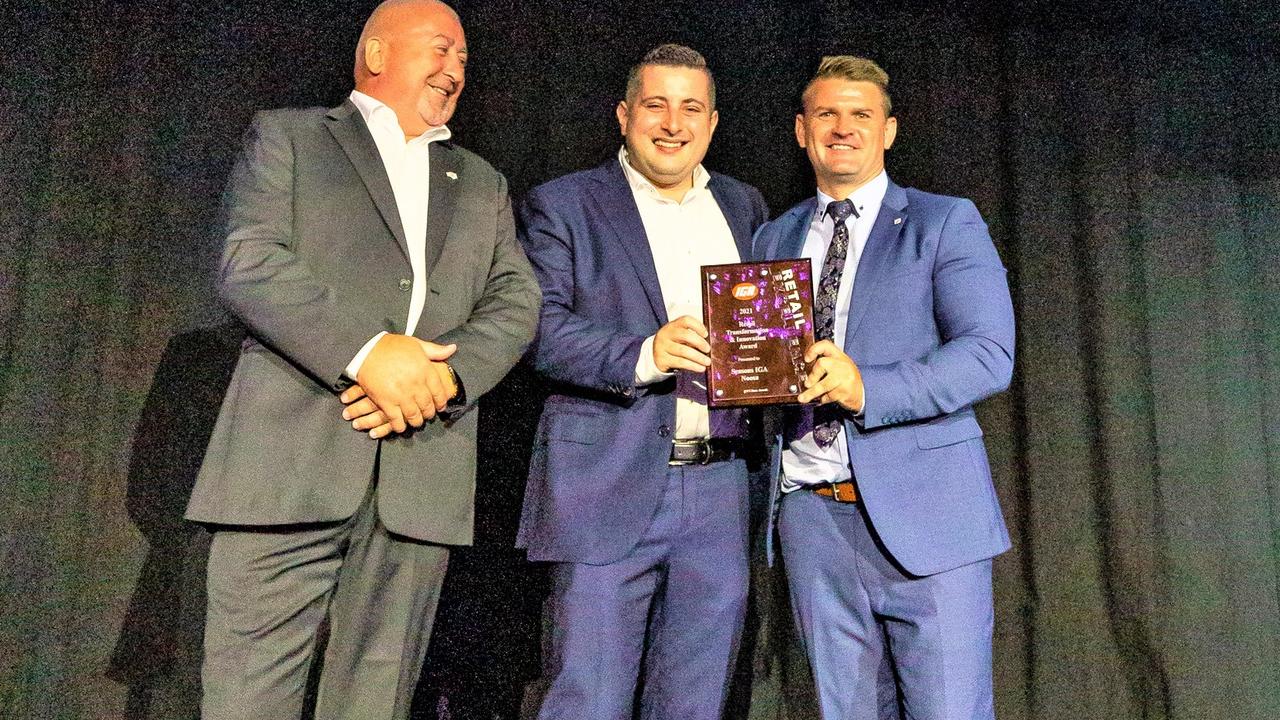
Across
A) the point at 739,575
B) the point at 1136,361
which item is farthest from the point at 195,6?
the point at 1136,361

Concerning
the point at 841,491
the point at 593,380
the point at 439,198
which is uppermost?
the point at 439,198

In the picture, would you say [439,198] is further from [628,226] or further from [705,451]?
[705,451]

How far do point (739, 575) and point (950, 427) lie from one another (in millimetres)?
584

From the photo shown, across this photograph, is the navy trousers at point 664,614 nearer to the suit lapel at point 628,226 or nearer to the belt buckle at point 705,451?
the belt buckle at point 705,451

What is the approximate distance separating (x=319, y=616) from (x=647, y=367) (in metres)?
0.84

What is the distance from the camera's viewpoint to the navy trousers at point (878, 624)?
6.59 feet

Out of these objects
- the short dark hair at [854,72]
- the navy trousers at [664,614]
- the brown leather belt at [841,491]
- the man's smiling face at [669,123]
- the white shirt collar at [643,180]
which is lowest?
the navy trousers at [664,614]

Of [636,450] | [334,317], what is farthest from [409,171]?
[636,450]

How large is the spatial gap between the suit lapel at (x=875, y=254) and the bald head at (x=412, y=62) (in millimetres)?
993

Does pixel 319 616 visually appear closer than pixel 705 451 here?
Yes

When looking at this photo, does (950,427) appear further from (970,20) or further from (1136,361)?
(970,20)

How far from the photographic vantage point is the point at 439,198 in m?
2.07

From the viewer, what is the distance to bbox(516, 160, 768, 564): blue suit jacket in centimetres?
215

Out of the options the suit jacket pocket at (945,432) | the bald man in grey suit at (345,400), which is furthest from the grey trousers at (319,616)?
the suit jacket pocket at (945,432)
